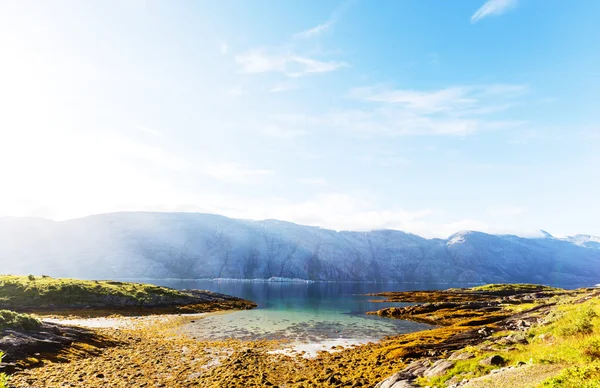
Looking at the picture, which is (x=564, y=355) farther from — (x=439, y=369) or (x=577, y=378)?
(x=439, y=369)

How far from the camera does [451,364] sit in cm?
2384

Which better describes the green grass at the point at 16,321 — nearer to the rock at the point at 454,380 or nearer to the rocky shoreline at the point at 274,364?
the rocky shoreline at the point at 274,364

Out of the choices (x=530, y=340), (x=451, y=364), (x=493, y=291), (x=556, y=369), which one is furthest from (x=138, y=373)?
(x=493, y=291)

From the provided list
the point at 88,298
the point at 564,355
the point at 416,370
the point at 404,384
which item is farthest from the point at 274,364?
the point at 88,298

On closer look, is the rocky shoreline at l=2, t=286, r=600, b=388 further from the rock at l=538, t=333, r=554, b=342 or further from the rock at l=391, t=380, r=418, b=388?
the rock at l=538, t=333, r=554, b=342

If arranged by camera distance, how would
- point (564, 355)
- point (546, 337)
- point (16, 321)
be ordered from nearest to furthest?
point (564, 355) → point (546, 337) → point (16, 321)

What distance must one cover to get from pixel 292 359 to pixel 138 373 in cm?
1765

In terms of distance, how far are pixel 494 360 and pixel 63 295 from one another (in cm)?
10075

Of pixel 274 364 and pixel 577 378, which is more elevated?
pixel 577 378

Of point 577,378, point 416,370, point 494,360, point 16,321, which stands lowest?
point 416,370

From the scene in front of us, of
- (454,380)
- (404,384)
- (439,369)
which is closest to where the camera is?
(454,380)

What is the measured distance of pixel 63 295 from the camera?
83.9 m

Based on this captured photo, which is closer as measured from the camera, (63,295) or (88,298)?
(63,295)

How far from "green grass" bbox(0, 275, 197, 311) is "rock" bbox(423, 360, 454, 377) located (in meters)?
90.9
